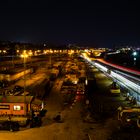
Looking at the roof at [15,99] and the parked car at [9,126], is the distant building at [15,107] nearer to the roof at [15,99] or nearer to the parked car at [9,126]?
the roof at [15,99]

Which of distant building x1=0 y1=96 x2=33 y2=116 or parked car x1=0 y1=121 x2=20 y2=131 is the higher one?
distant building x1=0 y1=96 x2=33 y2=116

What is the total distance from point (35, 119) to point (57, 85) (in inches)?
1323

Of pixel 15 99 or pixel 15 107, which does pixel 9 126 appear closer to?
pixel 15 107

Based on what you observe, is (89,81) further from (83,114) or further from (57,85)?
(83,114)

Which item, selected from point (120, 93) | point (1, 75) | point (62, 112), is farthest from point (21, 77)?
point (62, 112)

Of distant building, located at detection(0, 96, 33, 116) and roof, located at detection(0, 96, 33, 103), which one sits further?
roof, located at detection(0, 96, 33, 103)

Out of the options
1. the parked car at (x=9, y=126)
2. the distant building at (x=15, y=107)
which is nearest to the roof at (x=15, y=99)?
the distant building at (x=15, y=107)

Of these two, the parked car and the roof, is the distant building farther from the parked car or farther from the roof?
the parked car

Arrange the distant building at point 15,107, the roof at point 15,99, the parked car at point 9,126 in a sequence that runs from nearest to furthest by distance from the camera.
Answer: the parked car at point 9,126
the distant building at point 15,107
the roof at point 15,99

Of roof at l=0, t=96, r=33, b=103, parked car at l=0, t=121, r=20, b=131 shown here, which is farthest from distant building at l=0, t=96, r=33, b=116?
parked car at l=0, t=121, r=20, b=131

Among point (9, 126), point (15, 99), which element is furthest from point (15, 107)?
point (9, 126)

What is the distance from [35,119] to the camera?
3531 cm

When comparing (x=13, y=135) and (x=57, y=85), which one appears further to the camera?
(x=57, y=85)

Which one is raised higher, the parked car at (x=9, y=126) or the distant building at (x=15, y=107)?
the distant building at (x=15, y=107)
